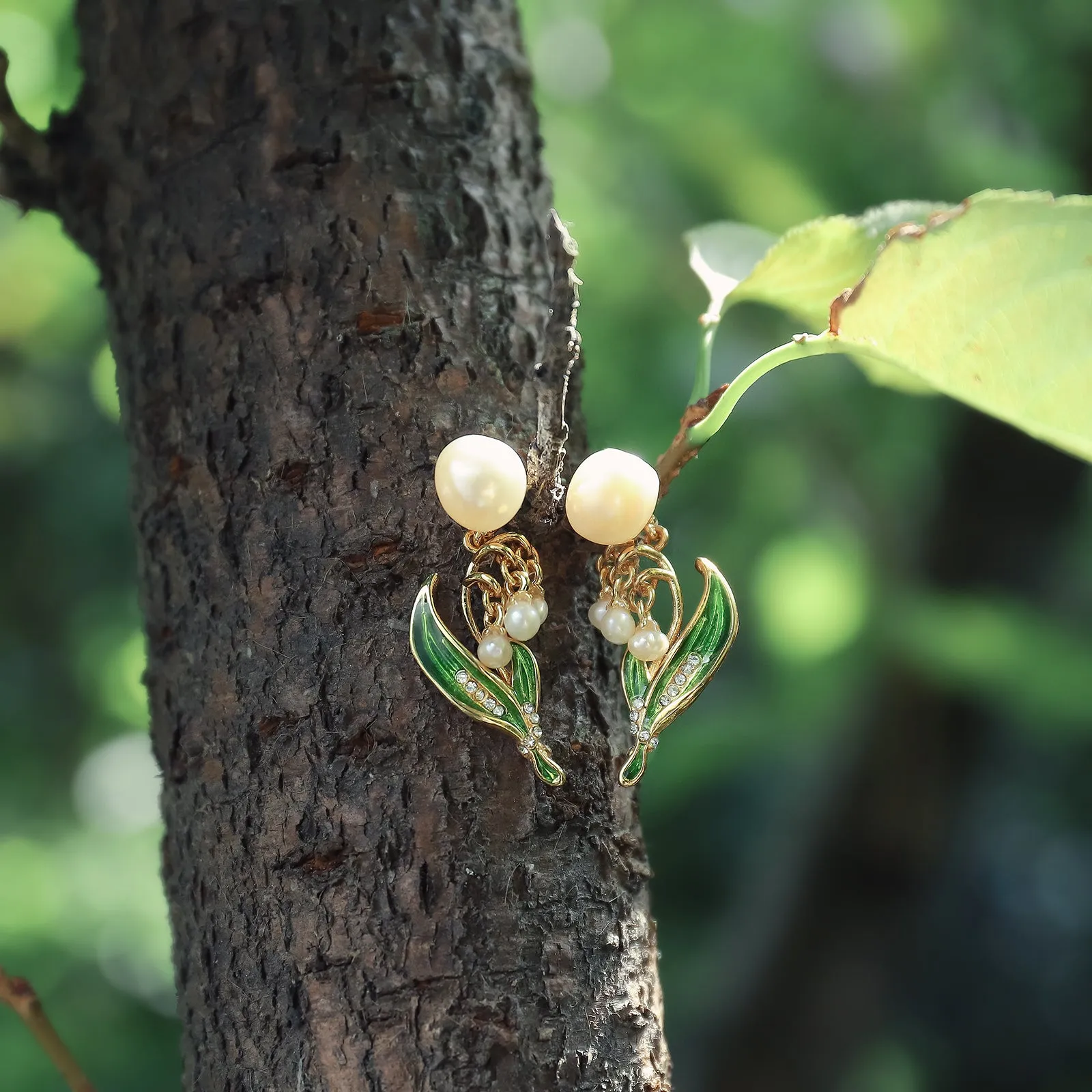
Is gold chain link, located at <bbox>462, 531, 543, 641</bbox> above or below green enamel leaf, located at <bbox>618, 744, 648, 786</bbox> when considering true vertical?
above

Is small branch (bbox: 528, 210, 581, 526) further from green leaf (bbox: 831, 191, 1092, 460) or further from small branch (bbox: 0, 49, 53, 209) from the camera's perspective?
small branch (bbox: 0, 49, 53, 209)

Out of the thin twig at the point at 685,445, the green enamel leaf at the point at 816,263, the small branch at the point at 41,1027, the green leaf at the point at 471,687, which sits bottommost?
the small branch at the point at 41,1027

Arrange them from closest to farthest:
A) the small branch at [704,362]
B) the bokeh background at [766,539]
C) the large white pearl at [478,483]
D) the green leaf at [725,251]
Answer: the large white pearl at [478,483]
the small branch at [704,362]
the green leaf at [725,251]
the bokeh background at [766,539]

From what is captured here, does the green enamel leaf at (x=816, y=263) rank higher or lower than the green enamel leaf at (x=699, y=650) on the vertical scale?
higher

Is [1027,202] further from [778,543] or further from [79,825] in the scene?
[79,825]

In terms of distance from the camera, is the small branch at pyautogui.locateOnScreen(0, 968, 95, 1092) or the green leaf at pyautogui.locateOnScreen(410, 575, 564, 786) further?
the small branch at pyautogui.locateOnScreen(0, 968, 95, 1092)

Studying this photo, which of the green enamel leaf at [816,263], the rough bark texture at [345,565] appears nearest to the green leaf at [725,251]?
the green enamel leaf at [816,263]

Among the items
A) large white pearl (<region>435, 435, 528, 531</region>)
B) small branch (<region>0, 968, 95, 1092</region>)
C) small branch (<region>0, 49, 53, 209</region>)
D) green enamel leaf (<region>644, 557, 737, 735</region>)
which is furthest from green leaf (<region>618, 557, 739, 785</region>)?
small branch (<region>0, 49, 53, 209</region>)

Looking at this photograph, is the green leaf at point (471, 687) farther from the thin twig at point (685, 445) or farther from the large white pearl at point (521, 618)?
the thin twig at point (685, 445)
